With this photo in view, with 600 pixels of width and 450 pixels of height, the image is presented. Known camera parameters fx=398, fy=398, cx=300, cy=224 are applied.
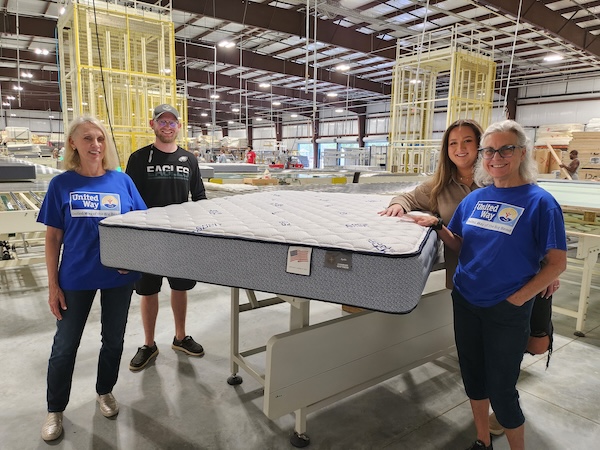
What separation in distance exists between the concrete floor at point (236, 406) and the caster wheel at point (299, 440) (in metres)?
0.04

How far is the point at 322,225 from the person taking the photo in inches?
54.4

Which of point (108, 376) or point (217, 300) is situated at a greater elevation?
point (108, 376)

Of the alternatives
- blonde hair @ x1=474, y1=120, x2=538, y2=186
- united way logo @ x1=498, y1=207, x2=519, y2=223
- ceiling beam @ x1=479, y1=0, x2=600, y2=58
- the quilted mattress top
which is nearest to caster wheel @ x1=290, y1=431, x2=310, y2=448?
the quilted mattress top

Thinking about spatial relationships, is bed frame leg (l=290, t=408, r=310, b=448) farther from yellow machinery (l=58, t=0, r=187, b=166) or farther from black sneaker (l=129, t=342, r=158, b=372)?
yellow machinery (l=58, t=0, r=187, b=166)

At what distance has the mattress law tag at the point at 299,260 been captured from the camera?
3.73 feet

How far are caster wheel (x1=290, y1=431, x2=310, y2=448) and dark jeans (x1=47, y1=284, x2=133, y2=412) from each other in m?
0.92

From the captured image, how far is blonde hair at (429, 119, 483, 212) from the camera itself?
1.75m

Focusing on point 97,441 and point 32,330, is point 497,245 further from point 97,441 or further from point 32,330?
point 32,330

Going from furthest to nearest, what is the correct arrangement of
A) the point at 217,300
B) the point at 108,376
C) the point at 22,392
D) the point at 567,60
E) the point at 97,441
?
the point at 567,60 < the point at 217,300 < the point at 22,392 < the point at 108,376 < the point at 97,441

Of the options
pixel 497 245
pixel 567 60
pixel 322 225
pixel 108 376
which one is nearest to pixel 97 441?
pixel 108 376

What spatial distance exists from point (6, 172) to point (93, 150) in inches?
141

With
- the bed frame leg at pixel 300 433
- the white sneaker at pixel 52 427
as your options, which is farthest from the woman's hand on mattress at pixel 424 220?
the white sneaker at pixel 52 427

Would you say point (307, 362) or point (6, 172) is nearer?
point (307, 362)

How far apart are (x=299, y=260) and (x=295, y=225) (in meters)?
0.24
